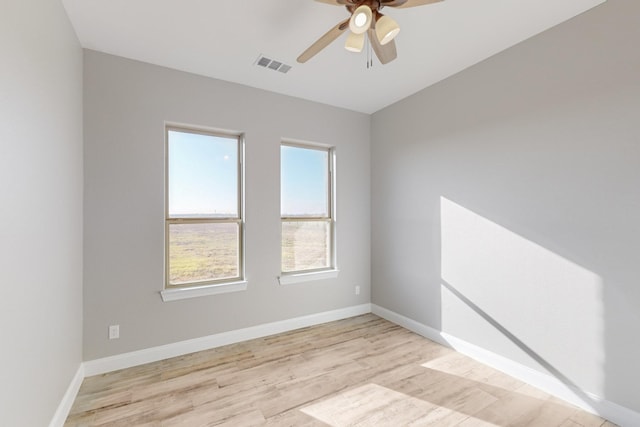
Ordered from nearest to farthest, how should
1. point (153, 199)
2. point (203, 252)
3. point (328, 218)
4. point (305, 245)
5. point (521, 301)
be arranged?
point (521, 301) → point (153, 199) → point (203, 252) → point (305, 245) → point (328, 218)

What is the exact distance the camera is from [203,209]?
3.03 metres

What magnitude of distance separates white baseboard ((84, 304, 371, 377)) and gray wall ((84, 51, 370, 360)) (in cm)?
6

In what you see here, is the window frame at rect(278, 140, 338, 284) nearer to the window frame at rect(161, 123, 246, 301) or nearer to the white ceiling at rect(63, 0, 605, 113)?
the window frame at rect(161, 123, 246, 301)

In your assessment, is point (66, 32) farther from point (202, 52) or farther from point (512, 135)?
point (512, 135)

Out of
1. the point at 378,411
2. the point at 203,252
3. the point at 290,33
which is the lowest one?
the point at 378,411

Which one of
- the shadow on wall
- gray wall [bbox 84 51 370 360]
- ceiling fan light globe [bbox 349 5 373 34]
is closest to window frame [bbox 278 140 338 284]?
gray wall [bbox 84 51 370 360]

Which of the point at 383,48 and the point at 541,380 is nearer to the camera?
the point at 383,48

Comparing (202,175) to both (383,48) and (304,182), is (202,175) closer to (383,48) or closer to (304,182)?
(304,182)

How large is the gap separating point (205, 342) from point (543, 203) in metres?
3.42

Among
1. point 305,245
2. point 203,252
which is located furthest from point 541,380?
point 203,252

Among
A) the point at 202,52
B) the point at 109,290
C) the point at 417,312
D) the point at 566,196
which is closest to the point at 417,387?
the point at 417,312

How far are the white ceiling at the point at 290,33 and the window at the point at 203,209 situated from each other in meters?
→ 0.76

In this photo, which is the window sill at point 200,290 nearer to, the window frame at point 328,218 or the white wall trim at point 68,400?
the window frame at point 328,218

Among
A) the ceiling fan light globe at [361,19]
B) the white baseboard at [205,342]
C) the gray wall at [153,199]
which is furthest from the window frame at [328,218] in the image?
the ceiling fan light globe at [361,19]
